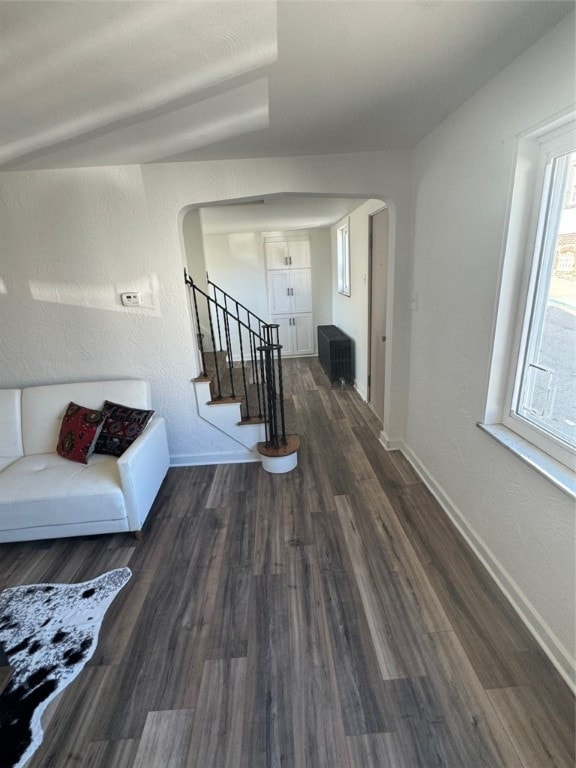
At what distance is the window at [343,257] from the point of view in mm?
4750

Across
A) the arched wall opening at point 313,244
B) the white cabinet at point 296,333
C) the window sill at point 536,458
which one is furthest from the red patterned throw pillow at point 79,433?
the white cabinet at point 296,333

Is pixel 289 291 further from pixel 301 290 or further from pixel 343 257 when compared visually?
pixel 343 257

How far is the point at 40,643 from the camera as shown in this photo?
155cm

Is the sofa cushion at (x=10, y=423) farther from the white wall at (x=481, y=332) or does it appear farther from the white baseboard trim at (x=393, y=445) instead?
the white wall at (x=481, y=332)

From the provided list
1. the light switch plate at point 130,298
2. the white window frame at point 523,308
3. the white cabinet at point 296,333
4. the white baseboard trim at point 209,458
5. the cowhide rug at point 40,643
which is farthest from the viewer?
the white cabinet at point 296,333

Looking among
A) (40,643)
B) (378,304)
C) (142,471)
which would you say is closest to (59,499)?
(142,471)

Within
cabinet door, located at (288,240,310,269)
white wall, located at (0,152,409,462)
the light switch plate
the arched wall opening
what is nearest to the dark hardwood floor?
white wall, located at (0,152,409,462)

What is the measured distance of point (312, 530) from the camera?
7.09 feet

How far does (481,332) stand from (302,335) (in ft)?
15.9

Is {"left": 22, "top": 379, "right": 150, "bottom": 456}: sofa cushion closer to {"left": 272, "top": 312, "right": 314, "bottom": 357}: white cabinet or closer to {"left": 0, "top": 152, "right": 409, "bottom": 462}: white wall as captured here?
{"left": 0, "top": 152, "right": 409, "bottom": 462}: white wall

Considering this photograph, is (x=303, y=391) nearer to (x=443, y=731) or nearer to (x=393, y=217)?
(x=393, y=217)

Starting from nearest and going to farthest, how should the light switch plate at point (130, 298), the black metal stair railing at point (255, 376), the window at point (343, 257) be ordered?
the light switch plate at point (130, 298) → the black metal stair railing at point (255, 376) → the window at point (343, 257)

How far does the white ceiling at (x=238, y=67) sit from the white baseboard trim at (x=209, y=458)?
2.28 m

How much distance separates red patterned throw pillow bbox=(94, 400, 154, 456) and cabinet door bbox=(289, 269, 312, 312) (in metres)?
4.35
